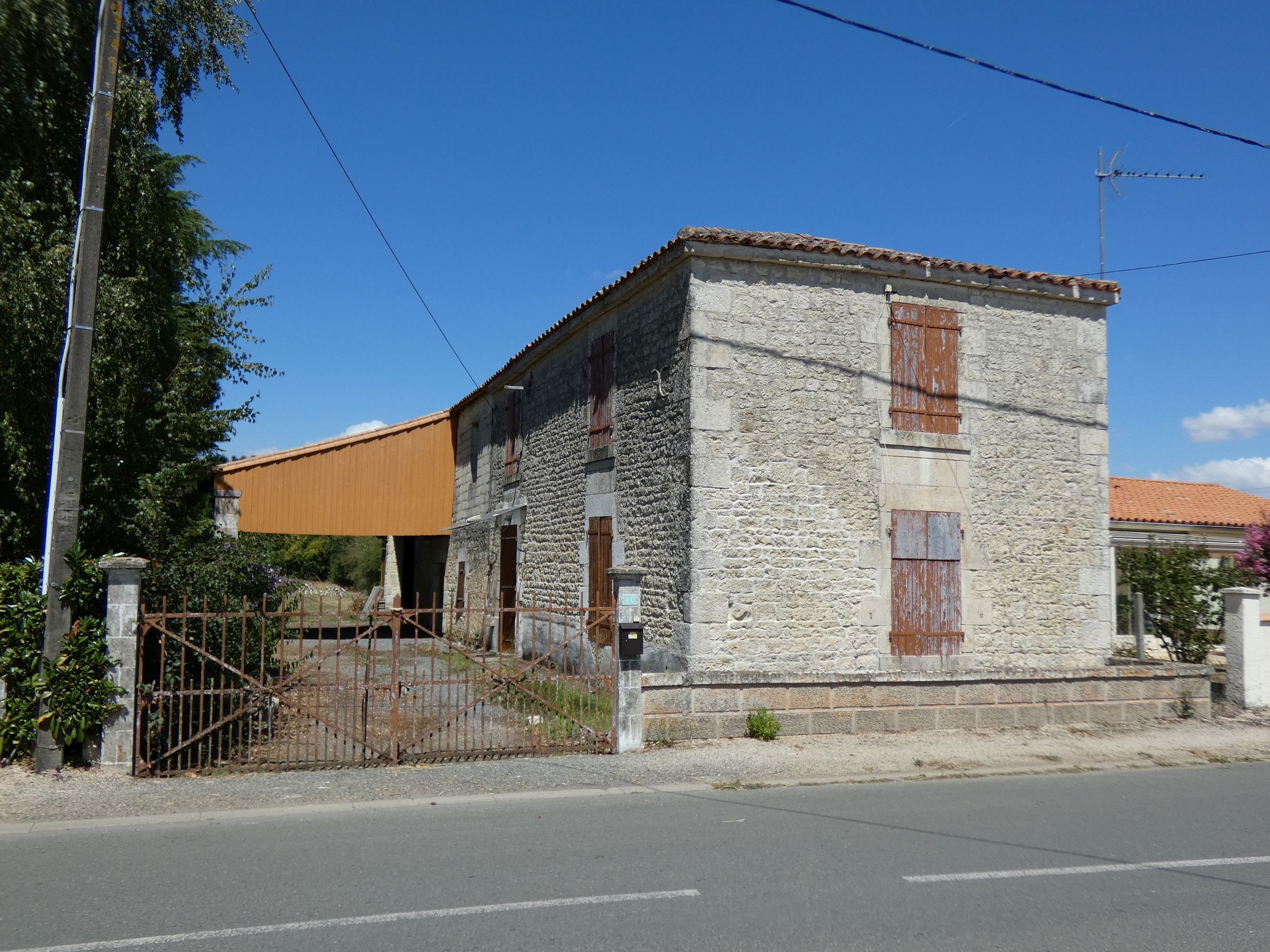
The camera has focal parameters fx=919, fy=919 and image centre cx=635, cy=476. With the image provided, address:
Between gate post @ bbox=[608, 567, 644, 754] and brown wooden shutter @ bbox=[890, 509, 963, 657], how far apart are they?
13.4 feet

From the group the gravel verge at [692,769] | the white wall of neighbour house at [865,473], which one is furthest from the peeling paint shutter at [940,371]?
the gravel verge at [692,769]

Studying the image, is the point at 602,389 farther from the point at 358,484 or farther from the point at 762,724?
the point at 358,484

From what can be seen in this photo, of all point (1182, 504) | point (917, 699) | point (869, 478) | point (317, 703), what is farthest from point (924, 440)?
point (1182, 504)

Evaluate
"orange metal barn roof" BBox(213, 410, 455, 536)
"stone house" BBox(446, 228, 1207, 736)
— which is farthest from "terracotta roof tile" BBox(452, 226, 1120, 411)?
"orange metal barn roof" BBox(213, 410, 455, 536)

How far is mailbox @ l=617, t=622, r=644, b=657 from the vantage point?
8.49 meters

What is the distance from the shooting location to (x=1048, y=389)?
485 inches

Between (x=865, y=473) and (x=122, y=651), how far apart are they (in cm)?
815

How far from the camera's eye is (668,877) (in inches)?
195

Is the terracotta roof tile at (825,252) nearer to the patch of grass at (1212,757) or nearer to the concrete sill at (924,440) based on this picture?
the concrete sill at (924,440)

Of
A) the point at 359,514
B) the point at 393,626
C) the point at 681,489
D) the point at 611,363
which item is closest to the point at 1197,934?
the point at 393,626

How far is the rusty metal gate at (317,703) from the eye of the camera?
7488 mm

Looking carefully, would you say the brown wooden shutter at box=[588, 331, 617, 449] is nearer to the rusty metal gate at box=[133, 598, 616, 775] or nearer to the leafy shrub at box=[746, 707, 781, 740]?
the rusty metal gate at box=[133, 598, 616, 775]

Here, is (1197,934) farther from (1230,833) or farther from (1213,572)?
(1213,572)

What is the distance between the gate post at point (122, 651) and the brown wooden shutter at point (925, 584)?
817 cm
